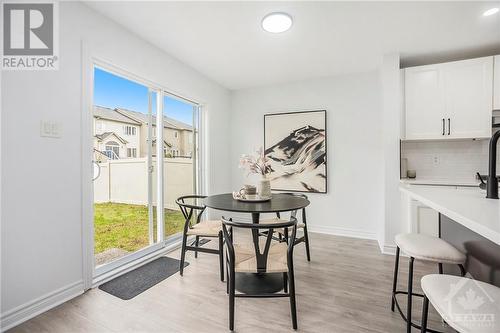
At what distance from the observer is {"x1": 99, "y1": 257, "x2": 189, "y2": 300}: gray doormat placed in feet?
7.04

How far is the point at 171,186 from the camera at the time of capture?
3357 mm

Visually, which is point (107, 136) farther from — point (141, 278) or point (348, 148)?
point (348, 148)

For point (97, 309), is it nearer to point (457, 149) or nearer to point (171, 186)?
point (171, 186)

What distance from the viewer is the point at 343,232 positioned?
12.6ft

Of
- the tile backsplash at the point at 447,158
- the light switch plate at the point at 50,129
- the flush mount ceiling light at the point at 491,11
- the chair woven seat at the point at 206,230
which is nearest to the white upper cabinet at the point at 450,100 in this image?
the tile backsplash at the point at 447,158

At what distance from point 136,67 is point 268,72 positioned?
193cm

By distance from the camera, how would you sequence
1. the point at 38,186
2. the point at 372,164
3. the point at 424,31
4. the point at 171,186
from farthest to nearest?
the point at 372,164, the point at 171,186, the point at 424,31, the point at 38,186

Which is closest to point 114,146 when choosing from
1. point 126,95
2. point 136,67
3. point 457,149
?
point 126,95

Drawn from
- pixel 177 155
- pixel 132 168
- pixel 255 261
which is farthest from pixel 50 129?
pixel 255 261

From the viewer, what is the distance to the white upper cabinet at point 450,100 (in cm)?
286

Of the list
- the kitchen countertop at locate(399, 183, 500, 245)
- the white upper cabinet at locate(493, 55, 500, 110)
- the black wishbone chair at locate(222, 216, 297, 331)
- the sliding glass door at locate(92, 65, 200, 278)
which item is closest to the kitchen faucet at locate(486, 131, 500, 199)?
→ the kitchen countertop at locate(399, 183, 500, 245)

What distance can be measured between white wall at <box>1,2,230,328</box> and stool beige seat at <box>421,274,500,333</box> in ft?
8.22

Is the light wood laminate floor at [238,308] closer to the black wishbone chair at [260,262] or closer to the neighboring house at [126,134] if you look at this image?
the black wishbone chair at [260,262]

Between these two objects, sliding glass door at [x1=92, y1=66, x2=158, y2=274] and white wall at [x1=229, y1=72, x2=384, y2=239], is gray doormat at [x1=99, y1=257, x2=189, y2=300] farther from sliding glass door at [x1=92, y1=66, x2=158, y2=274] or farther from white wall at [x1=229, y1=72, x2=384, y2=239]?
white wall at [x1=229, y1=72, x2=384, y2=239]
